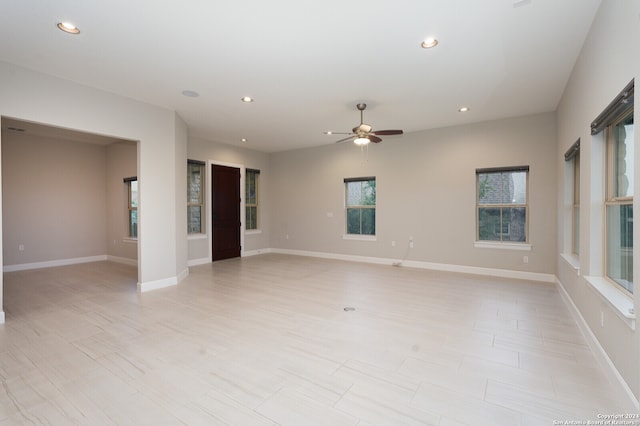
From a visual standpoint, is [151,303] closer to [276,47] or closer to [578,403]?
[276,47]

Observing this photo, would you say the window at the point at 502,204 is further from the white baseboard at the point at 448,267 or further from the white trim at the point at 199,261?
the white trim at the point at 199,261

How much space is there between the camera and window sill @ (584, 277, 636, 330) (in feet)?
6.32

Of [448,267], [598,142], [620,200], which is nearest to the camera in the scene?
[620,200]

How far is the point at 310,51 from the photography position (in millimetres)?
3277

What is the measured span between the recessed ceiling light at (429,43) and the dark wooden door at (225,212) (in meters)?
5.66

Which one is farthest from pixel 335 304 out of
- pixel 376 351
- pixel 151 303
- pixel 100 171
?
pixel 100 171

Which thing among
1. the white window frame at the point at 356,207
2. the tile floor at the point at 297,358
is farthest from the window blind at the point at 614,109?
the white window frame at the point at 356,207

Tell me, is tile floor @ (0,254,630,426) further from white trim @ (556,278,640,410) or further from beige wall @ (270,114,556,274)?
beige wall @ (270,114,556,274)

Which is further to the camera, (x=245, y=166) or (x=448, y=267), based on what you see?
(x=245, y=166)

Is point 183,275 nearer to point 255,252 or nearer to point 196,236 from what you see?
point 196,236

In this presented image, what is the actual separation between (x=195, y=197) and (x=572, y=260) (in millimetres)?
7063

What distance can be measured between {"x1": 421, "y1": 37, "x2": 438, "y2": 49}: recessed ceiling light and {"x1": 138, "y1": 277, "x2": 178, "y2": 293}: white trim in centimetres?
494


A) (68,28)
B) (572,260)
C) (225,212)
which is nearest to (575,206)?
(572,260)

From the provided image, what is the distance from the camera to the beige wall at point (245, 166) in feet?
23.2
